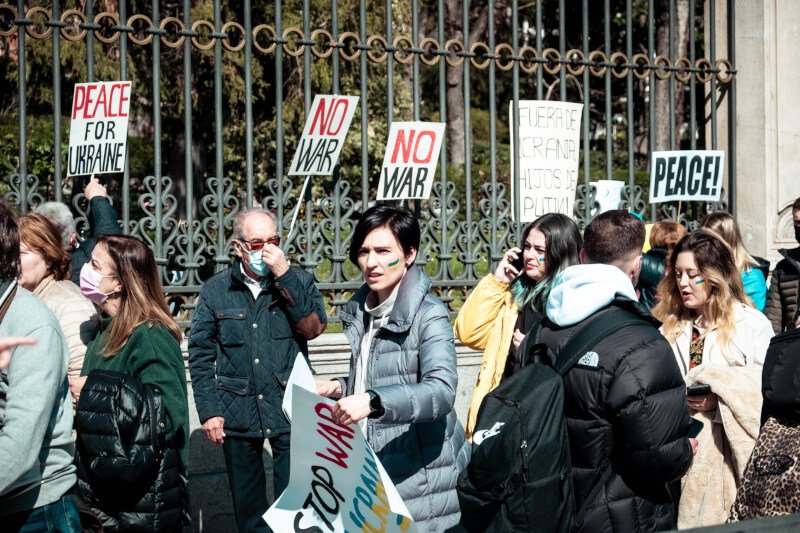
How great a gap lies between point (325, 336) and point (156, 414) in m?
2.69

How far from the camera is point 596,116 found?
30719 millimetres

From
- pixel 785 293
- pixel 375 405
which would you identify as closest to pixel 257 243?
pixel 375 405

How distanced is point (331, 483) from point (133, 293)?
151 cm

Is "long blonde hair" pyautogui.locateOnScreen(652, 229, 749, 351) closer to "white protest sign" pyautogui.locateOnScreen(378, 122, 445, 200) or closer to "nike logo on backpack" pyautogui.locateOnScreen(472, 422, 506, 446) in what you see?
"nike logo on backpack" pyautogui.locateOnScreen(472, 422, 506, 446)

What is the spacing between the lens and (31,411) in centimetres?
312

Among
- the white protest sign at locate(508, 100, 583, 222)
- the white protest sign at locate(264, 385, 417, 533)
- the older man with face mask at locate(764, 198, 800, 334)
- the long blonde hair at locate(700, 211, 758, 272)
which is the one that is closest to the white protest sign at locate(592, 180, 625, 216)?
the white protest sign at locate(508, 100, 583, 222)

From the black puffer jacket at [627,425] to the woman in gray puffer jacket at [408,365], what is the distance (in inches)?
22.0

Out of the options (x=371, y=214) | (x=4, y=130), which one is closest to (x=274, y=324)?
(x=371, y=214)

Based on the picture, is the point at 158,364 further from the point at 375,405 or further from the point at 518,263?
the point at 518,263

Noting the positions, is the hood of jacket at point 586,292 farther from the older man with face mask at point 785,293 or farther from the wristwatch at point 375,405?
the older man with face mask at point 785,293

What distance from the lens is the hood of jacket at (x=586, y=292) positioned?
12.3ft

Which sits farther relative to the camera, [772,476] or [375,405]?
[772,476]

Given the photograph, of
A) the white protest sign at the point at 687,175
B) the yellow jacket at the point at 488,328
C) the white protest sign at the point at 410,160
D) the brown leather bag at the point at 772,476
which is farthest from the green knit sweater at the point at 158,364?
the white protest sign at the point at 687,175

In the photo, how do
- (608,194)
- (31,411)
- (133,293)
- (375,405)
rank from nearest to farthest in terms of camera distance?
(31,411) → (375,405) → (133,293) → (608,194)
